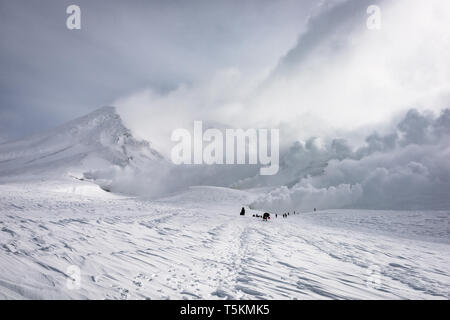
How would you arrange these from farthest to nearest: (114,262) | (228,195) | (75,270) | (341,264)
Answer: (228,195)
(341,264)
(114,262)
(75,270)

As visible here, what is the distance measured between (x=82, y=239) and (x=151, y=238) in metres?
3.02

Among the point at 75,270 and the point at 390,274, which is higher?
the point at 75,270

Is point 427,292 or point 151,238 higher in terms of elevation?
point 151,238

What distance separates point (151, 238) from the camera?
11.3m

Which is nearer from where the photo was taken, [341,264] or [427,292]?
[427,292]

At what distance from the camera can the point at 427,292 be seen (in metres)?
7.38

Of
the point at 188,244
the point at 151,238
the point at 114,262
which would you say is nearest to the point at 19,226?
the point at 151,238

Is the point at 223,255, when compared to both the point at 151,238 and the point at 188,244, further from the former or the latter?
the point at 151,238

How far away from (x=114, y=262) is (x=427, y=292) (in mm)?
9983
